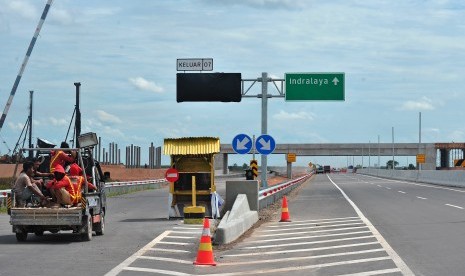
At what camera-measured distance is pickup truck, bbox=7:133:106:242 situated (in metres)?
16.1

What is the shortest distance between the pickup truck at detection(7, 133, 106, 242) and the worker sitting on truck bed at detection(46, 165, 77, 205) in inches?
9.1

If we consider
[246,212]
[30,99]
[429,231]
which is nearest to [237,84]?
[246,212]

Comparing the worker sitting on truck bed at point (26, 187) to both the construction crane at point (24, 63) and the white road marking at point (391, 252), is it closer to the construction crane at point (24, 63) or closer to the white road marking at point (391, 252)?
the white road marking at point (391, 252)

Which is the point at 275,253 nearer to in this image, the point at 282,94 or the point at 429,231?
the point at 429,231

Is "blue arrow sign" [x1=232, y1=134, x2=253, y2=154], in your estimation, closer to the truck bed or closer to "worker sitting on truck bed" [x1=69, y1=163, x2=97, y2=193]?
"worker sitting on truck bed" [x1=69, y1=163, x2=97, y2=193]

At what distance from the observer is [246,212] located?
2125 centimetres

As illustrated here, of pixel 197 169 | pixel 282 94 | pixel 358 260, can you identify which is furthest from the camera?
pixel 282 94

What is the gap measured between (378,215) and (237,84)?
15.5 meters

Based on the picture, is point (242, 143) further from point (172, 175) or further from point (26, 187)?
point (26, 187)

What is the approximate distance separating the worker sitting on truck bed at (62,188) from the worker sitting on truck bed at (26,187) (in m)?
0.30

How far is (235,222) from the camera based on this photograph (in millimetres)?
17750

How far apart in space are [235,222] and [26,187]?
15.8 feet

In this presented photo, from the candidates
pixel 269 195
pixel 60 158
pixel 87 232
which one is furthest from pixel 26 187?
pixel 269 195

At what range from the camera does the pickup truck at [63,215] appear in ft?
52.9
